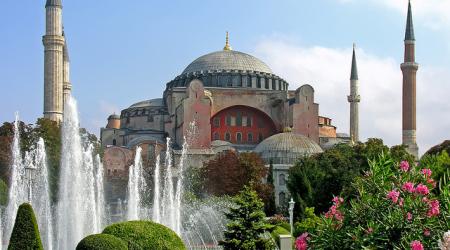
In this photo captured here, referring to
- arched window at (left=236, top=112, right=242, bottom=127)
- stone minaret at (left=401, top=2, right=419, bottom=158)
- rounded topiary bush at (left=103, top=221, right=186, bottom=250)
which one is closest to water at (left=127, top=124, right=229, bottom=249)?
rounded topiary bush at (left=103, top=221, right=186, bottom=250)

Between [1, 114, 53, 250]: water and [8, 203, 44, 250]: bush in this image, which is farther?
[1, 114, 53, 250]: water

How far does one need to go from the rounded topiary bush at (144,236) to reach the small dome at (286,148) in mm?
33306

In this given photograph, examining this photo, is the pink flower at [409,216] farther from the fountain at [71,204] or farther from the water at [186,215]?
the water at [186,215]

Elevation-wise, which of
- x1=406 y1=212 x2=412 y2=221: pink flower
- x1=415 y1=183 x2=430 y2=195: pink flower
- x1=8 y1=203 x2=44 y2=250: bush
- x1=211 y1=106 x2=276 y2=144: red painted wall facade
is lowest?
x1=8 y1=203 x2=44 y2=250: bush

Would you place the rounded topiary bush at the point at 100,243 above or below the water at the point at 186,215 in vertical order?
above

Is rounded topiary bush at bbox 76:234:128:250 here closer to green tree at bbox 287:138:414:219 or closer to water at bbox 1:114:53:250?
water at bbox 1:114:53:250

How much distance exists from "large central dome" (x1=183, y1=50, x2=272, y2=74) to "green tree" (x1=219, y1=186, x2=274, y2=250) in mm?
40652

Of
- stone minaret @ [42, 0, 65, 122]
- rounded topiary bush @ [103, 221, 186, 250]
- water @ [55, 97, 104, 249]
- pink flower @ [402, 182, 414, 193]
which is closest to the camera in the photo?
pink flower @ [402, 182, 414, 193]

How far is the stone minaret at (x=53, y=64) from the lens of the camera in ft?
152

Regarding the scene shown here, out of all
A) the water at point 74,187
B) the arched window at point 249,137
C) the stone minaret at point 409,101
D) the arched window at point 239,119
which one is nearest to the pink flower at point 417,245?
the water at point 74,187

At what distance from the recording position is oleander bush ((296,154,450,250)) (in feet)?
33.2

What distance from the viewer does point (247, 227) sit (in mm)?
17562

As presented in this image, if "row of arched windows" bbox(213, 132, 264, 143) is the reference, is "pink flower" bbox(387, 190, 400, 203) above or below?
below

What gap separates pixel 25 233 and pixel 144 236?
2715 mm
